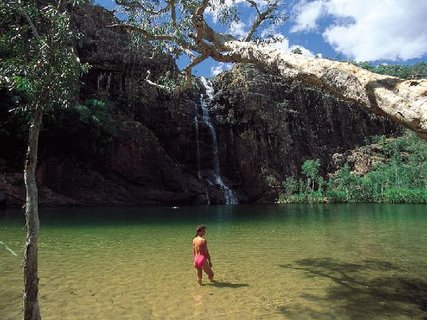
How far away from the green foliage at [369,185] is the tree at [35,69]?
4441cm

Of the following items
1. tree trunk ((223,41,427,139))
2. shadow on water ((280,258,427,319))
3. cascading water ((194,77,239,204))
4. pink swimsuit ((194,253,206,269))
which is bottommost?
shadow on water ((280,258,427,319))

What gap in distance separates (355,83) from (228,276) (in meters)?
5.62

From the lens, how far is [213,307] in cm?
753

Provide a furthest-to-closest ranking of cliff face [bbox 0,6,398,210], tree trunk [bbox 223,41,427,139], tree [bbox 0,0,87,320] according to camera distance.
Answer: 1. cliff face [bbox 0,6,398,210]
2. tree [bbox 0,0,87,320]
3. tree trunk [bbox 223,41,427,139]

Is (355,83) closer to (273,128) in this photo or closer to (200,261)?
(200,261)

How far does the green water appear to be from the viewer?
291 inches

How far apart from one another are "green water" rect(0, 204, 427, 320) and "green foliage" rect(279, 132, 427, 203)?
32.4 metres

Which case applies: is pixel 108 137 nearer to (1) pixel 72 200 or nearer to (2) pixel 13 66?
(1) pixel 72 200

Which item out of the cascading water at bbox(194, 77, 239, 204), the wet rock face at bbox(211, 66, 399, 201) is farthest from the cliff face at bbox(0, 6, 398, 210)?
the cascading water at bbox(194, 77, 239, 204)

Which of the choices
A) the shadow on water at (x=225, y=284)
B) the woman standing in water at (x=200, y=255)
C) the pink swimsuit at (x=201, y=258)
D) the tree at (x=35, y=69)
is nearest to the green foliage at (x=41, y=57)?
the tree at (x=35, y=69)

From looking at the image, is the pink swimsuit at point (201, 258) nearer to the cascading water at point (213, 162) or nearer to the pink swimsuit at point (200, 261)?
the pink swimsuit at point (200, 261)

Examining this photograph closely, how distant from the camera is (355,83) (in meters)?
6.13

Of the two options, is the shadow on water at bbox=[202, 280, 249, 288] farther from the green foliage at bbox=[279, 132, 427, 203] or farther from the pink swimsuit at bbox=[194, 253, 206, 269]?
the green foliage at bbox=[279, 132, 427, 203]

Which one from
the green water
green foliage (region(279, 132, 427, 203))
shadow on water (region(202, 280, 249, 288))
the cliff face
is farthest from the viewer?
green foliage (region(279, 132, 427, 203))
